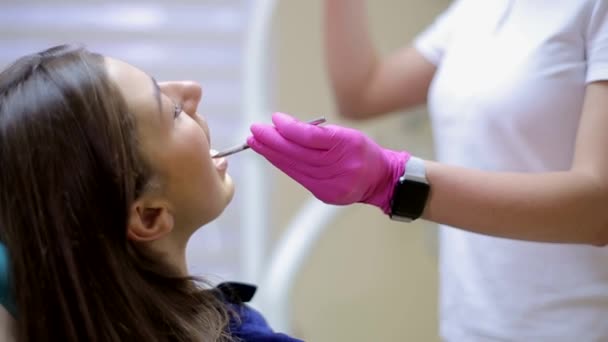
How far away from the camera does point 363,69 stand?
4.02 feet

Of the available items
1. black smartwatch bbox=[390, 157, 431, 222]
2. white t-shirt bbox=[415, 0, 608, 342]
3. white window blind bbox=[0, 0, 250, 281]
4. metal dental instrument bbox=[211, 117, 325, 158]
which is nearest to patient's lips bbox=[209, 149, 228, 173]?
metal dental instrument bbox=[211, 117, 325, 158]

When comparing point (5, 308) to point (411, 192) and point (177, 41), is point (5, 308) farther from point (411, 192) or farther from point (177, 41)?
point (177, 41)

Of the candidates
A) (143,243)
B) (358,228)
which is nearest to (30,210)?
(143,243)

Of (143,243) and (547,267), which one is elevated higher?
(143,243)

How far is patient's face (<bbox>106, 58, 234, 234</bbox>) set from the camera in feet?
2.65

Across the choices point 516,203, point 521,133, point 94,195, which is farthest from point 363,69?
point 94,195

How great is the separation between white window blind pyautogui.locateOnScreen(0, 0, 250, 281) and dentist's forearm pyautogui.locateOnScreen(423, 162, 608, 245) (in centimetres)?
86

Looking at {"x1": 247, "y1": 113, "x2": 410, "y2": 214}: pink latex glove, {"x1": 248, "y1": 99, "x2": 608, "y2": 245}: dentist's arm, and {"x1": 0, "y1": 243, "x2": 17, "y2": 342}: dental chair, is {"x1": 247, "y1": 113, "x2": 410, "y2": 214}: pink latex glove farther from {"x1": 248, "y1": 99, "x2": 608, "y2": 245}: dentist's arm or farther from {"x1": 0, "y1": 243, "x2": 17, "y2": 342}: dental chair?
{"x1": 0, "y1": 243, "x2": 17, "y2": 342}: dental chair

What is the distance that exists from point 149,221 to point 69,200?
0.12 m

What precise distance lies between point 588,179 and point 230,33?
1.07 m

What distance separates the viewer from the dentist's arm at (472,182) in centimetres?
82

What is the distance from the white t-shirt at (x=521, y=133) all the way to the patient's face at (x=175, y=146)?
0.37 m

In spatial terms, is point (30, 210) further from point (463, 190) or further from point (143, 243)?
point (463, 190)

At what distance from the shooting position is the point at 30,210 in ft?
2.43
